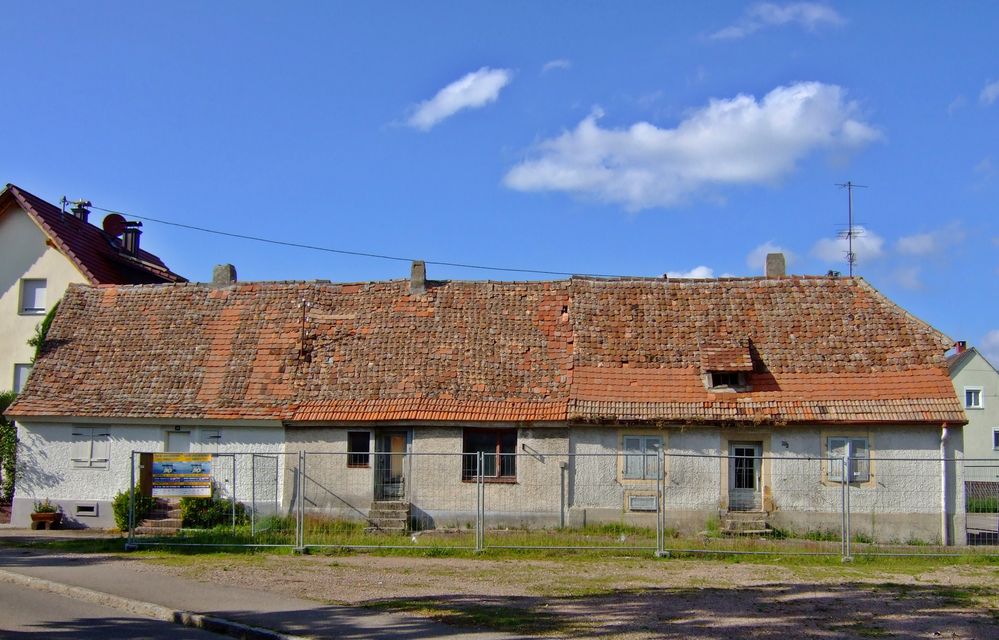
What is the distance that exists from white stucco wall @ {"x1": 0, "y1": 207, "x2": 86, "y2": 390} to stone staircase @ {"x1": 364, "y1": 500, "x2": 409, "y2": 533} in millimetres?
14376

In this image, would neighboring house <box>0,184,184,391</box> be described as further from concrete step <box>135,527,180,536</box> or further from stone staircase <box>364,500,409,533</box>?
stone staircase <box>364,500,409,533</box>

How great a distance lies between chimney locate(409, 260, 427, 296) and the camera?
93.2 ft

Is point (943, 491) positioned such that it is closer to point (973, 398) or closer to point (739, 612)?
point (739, 612)

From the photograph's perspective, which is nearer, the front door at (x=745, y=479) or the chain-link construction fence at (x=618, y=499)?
the chain-link construction fence at (x=618, y=499)

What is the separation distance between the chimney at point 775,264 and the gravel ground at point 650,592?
12.3 m

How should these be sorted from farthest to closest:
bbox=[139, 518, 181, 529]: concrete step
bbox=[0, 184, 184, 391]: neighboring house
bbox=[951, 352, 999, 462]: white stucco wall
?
bbox=[951, 352, 999, 462]: white stucco wall
bbox=[0, 184, 184, 391]: neighboring house
bbox=[139, 518, 181, 529]: concrete step

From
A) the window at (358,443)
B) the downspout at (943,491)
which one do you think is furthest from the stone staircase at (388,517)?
the downspout at (943,491)

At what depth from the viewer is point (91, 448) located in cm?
2586

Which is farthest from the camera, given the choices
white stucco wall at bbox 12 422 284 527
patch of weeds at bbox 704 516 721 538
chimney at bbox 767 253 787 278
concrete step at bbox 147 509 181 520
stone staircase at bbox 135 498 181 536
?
chimney at bbox 767 253 787 278

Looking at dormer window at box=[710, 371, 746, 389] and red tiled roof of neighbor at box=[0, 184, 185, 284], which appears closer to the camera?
dormer window at box=[710, 371, 746, 389]

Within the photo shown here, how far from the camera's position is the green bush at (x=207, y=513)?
23953 mm

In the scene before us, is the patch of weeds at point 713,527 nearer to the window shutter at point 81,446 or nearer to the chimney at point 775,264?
the chimney at point 775,264

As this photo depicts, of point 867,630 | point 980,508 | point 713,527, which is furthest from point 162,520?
point 980,508

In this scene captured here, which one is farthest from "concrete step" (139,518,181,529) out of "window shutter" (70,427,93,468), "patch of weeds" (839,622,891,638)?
"patch of weeds" (839,622,891,638)
